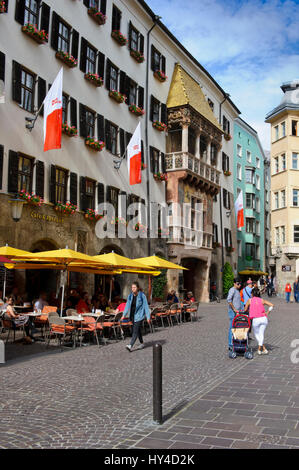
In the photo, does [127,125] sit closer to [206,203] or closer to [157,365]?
[206,203]

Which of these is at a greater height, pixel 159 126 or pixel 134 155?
pixel 159 126

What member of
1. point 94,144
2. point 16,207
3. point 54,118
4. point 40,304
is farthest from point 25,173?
point 40,304

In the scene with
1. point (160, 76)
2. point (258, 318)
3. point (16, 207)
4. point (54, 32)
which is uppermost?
point (160, 76)

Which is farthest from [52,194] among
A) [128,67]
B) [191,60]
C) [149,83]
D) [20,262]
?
[191,60]

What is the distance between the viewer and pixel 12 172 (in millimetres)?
18641

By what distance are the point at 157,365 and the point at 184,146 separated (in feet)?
88.9

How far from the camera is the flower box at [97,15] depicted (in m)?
24.5

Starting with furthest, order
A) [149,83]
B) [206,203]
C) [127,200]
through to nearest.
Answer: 1. [206,203]
2. [149,83]
3. [127,200]

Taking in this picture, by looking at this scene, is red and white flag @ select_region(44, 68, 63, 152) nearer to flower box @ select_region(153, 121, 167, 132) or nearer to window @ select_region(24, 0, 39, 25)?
window @ select_region(24, 0, 39, 25)

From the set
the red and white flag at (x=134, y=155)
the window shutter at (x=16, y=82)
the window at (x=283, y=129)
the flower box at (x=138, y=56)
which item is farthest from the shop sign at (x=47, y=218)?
the window at (x=283, y=129)

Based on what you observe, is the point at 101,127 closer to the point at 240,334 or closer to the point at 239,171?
the point at 240,334

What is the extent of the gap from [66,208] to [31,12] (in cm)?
817

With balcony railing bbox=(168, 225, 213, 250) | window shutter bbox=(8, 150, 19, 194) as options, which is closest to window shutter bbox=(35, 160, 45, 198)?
window shutter bbox=(8, 150, 19, 194)
